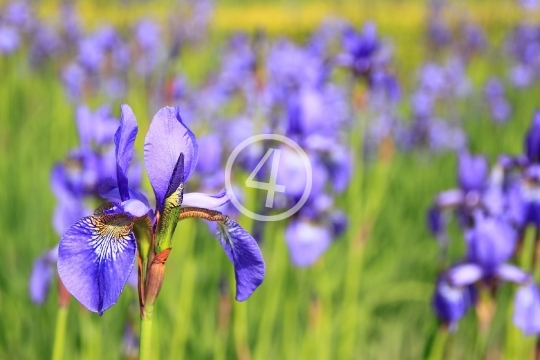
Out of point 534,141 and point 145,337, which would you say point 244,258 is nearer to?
point 145,337

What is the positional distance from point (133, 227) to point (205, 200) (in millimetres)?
107

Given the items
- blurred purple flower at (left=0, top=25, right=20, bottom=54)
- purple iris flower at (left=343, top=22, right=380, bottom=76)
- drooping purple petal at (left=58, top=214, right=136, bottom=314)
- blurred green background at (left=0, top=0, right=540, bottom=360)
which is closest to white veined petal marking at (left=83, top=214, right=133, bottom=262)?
drooping purple petal at (left=58, top=214, right=136, bottom=314)

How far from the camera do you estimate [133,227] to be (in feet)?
2.63

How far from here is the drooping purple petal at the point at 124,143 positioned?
0.78 meters

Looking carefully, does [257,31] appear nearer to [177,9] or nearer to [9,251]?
[9,251]

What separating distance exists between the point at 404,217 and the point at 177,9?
9.90ft

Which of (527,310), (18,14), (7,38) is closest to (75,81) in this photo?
(7,38)

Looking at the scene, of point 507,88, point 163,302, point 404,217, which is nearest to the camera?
point 163,302

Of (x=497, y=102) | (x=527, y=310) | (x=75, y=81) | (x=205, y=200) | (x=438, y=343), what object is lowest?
(x=438, y=343)

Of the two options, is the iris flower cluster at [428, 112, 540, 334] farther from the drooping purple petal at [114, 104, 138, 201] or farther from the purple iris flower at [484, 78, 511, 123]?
the purple iris flower at [484, 78, 511, 123]

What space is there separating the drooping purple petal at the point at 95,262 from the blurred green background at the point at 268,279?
2.91 ft

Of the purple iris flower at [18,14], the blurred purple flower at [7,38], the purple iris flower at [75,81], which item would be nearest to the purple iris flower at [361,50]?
the purple iris flower at [75,81]

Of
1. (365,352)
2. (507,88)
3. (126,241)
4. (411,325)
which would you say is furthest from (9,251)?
(507,88)

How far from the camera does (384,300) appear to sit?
3.02m
